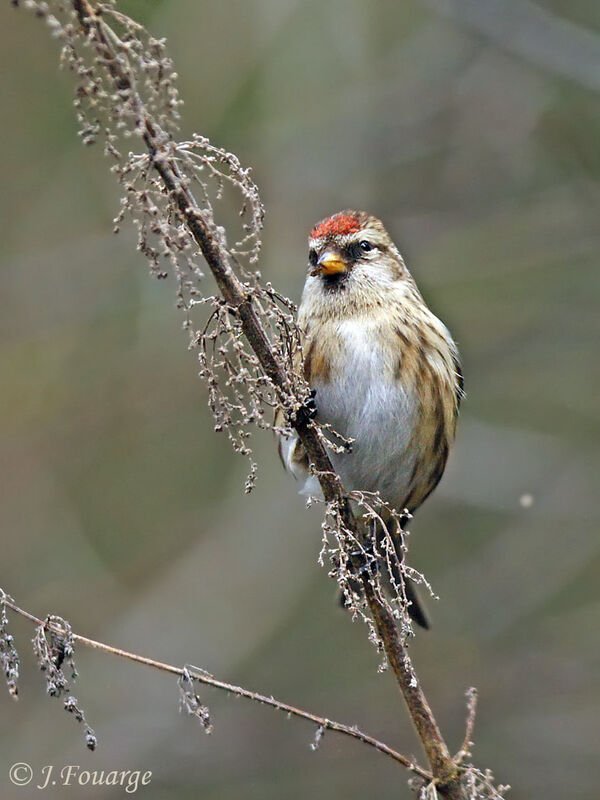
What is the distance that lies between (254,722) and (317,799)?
0.71 meters

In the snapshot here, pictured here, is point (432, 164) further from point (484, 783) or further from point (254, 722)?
point (484, 783)

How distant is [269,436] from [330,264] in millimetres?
2417

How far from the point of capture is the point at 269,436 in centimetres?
592

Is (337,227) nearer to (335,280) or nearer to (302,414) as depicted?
(335,280)

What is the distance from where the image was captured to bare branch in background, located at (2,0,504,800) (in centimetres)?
192

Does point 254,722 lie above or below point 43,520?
below

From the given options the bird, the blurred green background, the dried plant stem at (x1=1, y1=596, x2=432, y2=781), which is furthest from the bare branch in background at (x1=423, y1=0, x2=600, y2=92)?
the dried plant stem at (x1=1, y1=596, x2=432, y2=781)

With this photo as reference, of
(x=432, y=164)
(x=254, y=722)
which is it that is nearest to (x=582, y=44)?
(x=432, y=164)

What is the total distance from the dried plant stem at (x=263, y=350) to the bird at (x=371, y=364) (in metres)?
1.00

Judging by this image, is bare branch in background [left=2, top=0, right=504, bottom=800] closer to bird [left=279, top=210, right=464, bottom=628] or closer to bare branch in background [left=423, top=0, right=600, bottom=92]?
bird [left=279, top=210, right=464, bottom=628]

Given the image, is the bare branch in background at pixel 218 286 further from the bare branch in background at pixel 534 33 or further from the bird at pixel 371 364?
the bare branch in background at pixel 534 33

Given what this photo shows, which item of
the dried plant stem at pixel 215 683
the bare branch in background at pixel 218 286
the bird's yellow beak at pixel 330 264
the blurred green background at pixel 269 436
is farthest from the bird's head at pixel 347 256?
the blurred green background at pixel 269 436

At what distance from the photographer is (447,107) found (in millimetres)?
6148

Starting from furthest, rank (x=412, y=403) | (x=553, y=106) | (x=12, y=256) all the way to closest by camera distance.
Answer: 1. (x=12, y=256)
2. (x=553, y=106)
3. (x=412, y=403)
